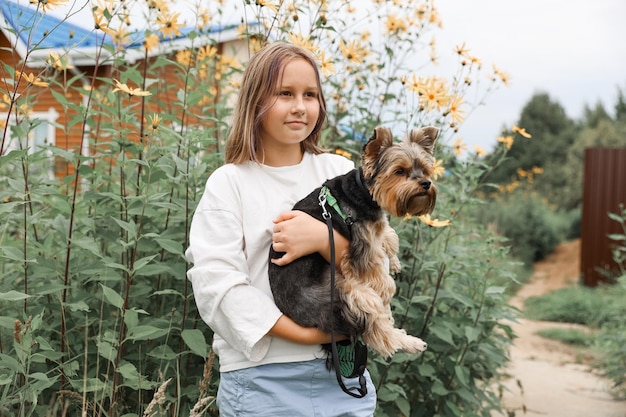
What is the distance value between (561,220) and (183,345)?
18.7 meters

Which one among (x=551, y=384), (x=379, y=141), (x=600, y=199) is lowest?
(x=551, y=384)

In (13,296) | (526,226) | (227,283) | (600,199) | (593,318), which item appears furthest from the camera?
(526,226)

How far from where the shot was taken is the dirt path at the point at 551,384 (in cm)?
574

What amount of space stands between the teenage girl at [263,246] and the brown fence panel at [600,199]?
42.1 feet

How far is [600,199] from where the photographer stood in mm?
14578

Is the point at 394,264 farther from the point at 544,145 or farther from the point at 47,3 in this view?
the point at 544,145

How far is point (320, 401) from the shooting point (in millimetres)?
2283

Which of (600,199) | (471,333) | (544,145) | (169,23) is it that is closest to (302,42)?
(169,23)

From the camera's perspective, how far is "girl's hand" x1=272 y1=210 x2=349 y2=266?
2.21 m

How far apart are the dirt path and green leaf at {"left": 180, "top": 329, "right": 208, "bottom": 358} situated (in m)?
2.15

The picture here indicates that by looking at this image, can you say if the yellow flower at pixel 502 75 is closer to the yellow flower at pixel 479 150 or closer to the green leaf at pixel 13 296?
the yellow flower at pixel 479 150

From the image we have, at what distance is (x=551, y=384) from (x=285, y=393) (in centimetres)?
527

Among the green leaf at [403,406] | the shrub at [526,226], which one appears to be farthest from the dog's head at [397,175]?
the shrub at [526,226]

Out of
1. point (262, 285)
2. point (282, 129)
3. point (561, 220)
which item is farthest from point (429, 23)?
point (561, 220)
